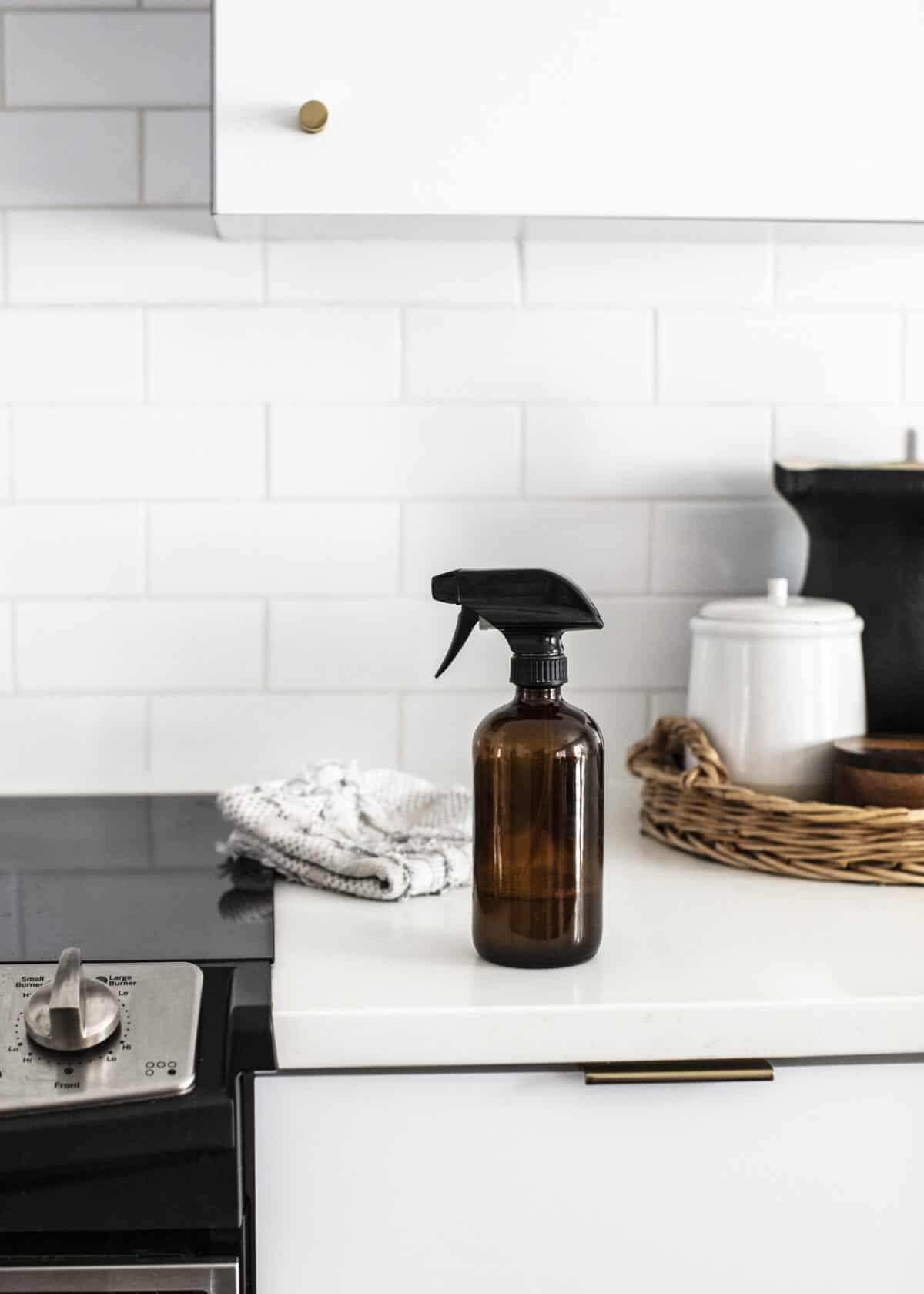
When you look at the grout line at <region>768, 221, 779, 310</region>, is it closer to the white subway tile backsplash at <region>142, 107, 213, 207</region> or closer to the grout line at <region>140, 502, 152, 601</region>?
the white subway tile backsplash at <region>142, 107, 213, 207</region>

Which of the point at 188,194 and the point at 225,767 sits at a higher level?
the point at 188,194

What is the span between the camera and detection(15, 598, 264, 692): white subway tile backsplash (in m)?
1.41

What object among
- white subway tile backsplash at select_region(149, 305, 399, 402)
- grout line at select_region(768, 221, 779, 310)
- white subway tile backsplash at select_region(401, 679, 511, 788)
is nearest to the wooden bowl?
white subway tile backsplash at select_region(401, 679, 511, 788)

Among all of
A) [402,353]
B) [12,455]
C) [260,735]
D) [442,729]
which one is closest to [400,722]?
[442,729]

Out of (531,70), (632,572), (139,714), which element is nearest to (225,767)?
(139,714)

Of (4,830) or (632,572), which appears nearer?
(4,830)

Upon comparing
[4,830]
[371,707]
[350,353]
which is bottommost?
[4,830]

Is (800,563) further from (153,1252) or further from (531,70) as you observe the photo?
(153,1252)

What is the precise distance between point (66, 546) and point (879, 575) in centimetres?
86

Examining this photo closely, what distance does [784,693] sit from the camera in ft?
3.88

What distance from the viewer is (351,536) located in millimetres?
1417

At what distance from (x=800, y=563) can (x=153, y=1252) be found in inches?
39.2

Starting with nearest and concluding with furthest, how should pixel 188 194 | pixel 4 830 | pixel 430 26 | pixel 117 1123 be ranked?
pixel 117 1123 → pixel 430 26 → pixel 4 830 → pixel 188 194

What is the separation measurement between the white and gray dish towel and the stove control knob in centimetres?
30
